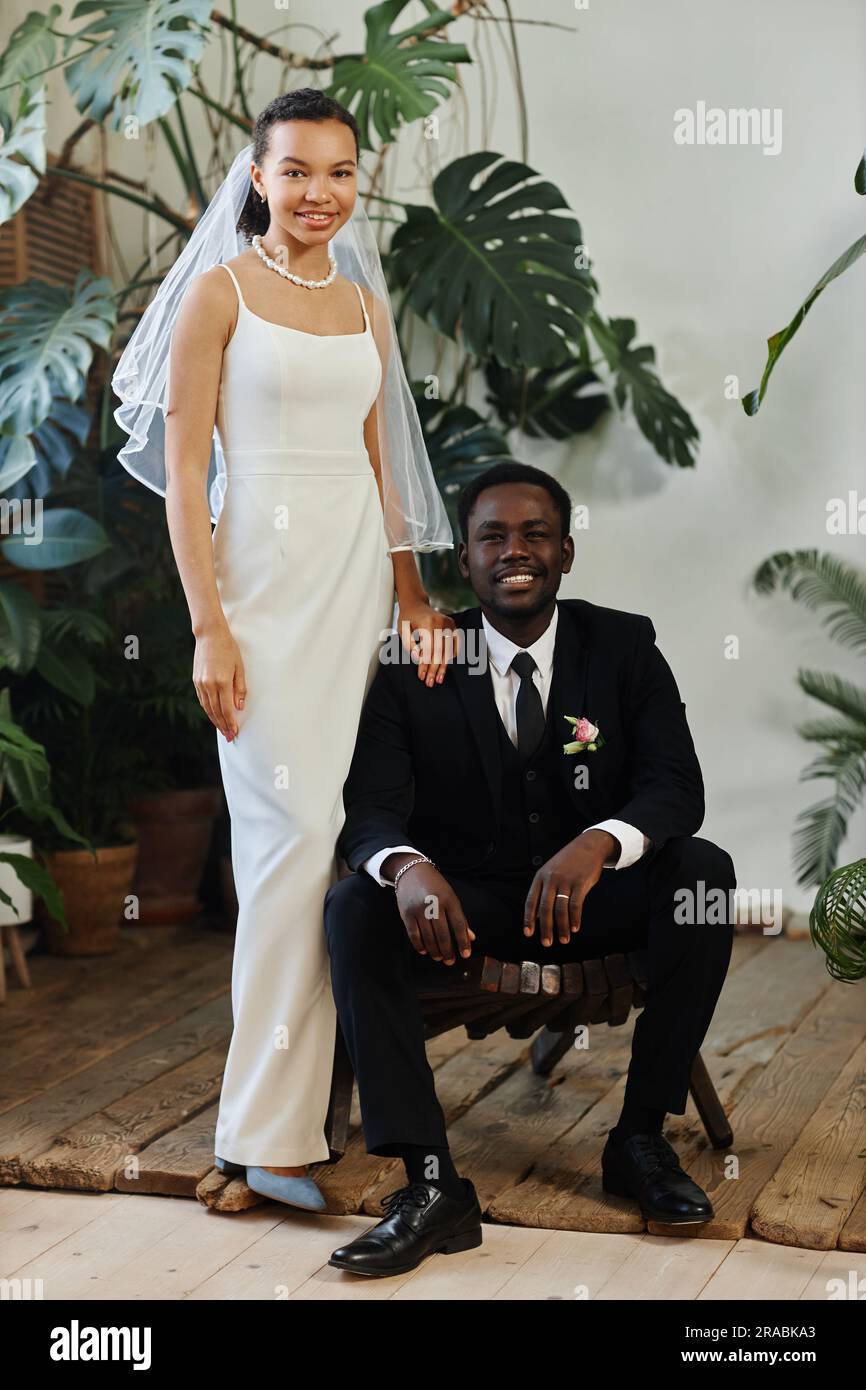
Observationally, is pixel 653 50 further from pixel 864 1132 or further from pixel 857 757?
pixel 864 1132

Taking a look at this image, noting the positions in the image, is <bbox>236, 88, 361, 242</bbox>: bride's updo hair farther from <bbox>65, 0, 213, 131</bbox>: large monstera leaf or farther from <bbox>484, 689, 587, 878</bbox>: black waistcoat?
<bbox>484, 689, 587, 878</bbox>: black waistcoat

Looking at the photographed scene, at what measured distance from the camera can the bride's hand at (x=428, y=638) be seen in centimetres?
262

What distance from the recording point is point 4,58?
3.81 metres

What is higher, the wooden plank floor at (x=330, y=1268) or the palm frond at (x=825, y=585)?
the palm frond at (x=825, y=585)

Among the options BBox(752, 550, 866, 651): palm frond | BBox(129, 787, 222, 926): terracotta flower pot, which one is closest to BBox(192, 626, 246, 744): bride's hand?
BBox(129, 787, 222, 926): terracotta flower pot

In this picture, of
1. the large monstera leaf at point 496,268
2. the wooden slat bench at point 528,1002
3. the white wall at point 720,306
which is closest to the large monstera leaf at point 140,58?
the large monstera leaf at point 496,268

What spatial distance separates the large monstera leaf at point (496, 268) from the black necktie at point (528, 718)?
1338mm

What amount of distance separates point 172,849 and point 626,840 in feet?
7.64

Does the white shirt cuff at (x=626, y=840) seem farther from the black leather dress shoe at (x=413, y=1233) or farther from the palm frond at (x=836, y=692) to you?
the palm frond at (x=836, y=692)

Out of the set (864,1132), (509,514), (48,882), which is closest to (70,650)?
(48,882)

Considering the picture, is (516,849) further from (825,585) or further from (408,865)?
(825,585)

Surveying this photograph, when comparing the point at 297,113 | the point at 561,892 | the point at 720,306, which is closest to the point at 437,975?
the point at 561,892

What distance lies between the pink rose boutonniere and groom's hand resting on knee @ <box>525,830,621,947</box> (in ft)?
0.77

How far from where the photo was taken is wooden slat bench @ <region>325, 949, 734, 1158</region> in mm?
2436
